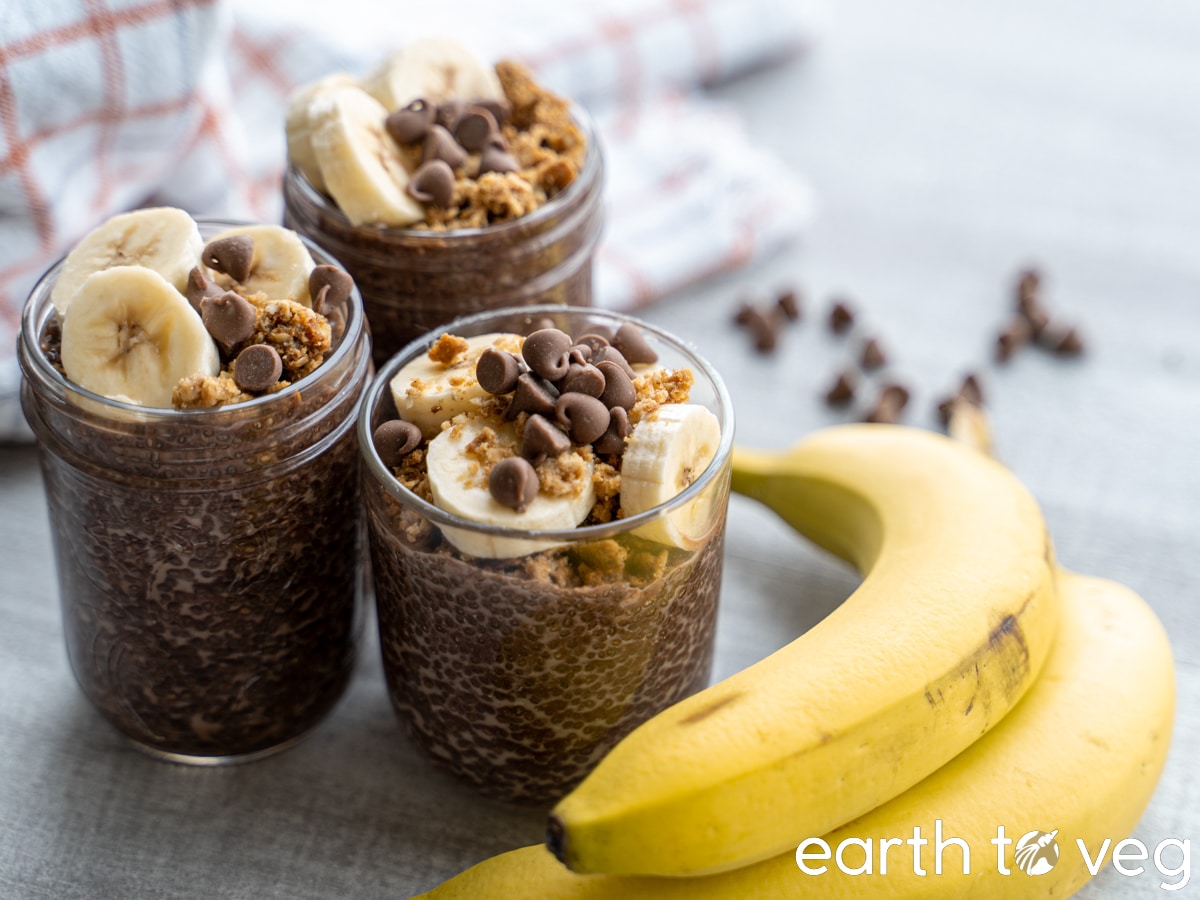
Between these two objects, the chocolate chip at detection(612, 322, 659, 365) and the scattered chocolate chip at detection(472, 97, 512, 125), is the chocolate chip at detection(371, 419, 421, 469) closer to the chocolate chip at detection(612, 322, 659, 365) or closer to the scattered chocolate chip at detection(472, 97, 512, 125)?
the chocolate chip at detection(612, 322, 659, 365)

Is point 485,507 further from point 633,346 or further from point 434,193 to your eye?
point 434,193

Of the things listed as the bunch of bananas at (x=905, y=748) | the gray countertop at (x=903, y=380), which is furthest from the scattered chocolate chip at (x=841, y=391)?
the bunch of bananas at (x=905, y=748)

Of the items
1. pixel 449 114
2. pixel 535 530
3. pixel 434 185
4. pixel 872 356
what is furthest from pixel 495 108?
pixel 872 356

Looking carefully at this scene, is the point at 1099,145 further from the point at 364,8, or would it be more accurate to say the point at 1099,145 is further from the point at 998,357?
the point at 364,8

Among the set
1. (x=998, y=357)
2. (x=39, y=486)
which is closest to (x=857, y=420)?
(x=998, y=357)

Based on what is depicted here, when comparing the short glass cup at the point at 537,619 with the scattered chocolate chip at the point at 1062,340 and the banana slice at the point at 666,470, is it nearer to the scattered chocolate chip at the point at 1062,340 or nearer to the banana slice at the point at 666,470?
the banana slice at the point at 666,470

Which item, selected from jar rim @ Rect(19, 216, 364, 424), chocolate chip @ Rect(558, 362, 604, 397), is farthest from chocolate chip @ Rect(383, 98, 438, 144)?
chocolate chip @ Rect(558, 362, 604, 397)
